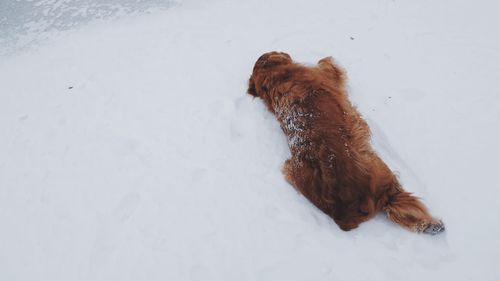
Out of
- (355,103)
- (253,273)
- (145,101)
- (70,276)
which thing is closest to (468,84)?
(355,103)

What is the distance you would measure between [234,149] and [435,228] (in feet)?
4.78

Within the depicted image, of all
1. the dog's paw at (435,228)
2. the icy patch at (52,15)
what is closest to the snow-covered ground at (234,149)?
the dog's paw at (435,228)

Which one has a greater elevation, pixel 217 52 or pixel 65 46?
pixel 217 52

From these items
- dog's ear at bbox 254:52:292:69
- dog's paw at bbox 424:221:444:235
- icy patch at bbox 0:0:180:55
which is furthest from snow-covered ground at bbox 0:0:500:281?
icy patch at bbox 0:0:180:55

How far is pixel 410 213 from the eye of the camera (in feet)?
6.62

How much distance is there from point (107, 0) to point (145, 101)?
7.63 feet

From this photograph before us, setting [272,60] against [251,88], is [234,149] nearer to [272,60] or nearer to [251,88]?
[251,88]

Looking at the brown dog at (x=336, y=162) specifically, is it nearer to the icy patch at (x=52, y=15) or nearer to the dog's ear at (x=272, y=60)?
the dog's ear at (x=272, y=60)

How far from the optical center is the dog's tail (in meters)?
2.00

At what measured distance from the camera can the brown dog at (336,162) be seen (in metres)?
2.03

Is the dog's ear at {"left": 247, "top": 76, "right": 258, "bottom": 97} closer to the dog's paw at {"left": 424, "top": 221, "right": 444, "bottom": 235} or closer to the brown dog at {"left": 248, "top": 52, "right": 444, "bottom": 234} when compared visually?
the brown dog at {"left": 248, "top": 52, "right": 444, "bottom": 234}

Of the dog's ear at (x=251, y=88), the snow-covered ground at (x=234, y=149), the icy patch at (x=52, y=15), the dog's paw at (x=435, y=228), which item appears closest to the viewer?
the dog's paw at (x=435, y=228)

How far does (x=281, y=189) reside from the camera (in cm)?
241

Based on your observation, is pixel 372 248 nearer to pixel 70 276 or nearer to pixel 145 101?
pixel 70 276
